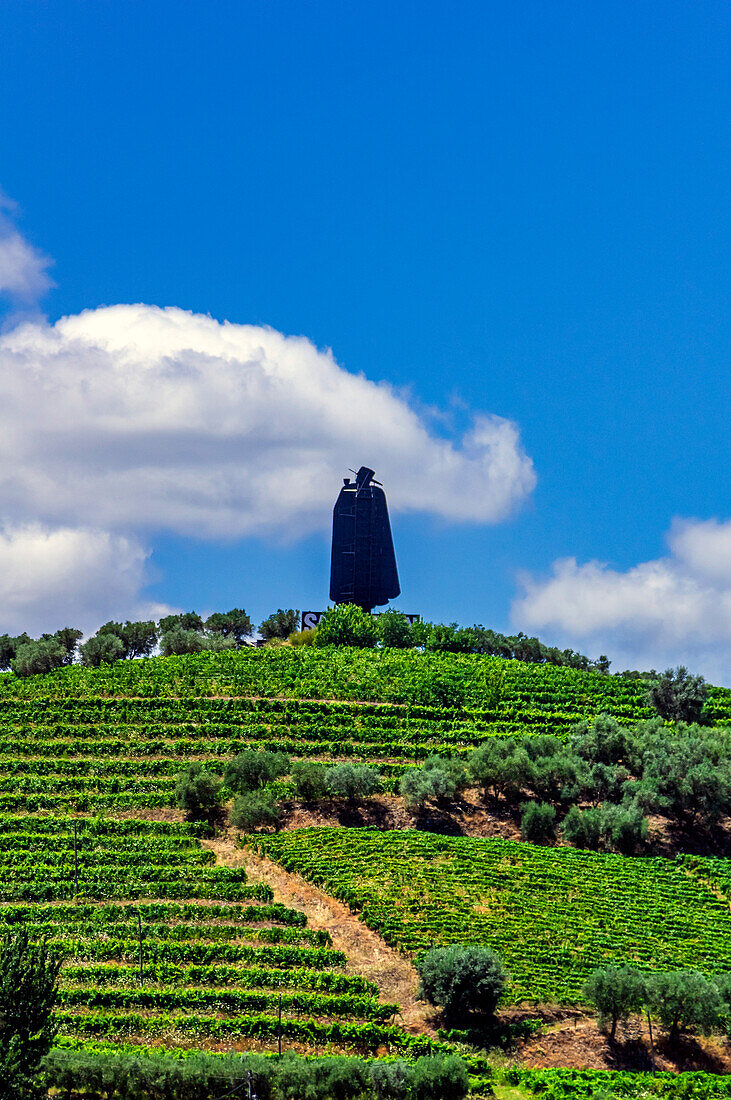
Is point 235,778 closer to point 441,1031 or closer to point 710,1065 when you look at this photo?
point 441,1031

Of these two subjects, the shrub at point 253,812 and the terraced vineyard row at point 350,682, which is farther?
the terraced vineyard row at point 350,682

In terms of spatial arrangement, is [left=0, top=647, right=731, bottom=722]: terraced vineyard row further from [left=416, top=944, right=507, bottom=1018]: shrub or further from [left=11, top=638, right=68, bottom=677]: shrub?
[left=416, top=944, right=507, bottom=1018]: shrub

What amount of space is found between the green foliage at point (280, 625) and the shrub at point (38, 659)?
23849 millimetres

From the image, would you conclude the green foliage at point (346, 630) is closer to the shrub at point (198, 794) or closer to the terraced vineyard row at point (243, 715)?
the terraced vineyard row at point (243, 715)

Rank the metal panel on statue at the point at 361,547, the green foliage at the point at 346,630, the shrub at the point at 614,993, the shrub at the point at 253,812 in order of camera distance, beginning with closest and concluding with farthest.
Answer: the shrub at the point at 614,993
the shrub at the point at 253,812
the green foliage at the point at 346,630
the metal panel on statue at the point at 361,547

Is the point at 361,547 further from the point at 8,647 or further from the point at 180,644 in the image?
the point at 8,647

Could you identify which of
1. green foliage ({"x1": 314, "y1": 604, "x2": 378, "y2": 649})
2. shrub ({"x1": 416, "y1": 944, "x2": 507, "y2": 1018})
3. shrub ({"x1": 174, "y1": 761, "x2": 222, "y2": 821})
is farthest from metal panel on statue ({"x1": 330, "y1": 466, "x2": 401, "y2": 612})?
shrub ({"x1": 416, "y1": 944, "x2": 507, "y2": 1018})

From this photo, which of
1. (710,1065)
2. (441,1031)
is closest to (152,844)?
(441,1031)

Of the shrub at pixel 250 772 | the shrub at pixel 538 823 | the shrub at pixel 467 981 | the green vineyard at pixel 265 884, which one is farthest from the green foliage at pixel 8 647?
the shrub at pixel 467 981

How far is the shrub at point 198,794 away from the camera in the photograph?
5094 centimetres

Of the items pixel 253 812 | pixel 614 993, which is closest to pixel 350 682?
pixel 253 812

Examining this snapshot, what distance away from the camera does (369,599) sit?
93.6 meters

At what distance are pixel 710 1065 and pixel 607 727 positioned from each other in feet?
95.5

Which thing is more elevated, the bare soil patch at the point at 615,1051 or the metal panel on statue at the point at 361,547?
the metal panel on statue at the point at 361,547
